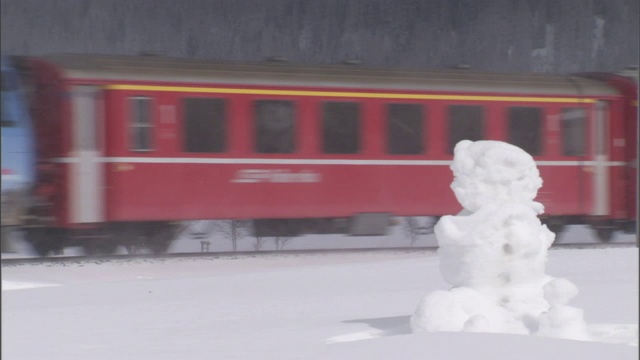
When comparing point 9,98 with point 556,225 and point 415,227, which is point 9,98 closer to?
point 415,227

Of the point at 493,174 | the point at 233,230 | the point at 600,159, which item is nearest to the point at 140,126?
the point at 233,230

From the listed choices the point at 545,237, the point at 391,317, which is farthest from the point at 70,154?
the point at 545,237

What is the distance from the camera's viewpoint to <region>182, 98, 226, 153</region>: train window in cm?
1583

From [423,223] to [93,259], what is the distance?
5136 mm

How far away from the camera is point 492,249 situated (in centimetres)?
857

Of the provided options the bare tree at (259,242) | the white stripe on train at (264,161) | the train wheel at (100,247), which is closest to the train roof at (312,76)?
the white stripe on train at (264,161)

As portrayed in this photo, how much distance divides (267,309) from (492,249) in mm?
2776

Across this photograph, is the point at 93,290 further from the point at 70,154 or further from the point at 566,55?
the point at 566,55

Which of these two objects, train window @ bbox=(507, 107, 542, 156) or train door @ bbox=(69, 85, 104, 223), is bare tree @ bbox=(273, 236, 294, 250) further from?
train window @ bbox=(507, 107, 542, 156)

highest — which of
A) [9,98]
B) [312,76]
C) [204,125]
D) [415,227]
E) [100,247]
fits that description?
[312,76]

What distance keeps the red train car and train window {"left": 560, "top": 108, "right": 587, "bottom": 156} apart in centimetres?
2

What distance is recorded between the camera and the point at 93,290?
1167 centimetres

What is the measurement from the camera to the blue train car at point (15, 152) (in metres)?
15.1

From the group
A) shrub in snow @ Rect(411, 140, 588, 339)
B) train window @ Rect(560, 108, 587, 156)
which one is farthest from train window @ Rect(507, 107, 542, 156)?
shrub in snow @ Rect(411, 140, 588, 339)
